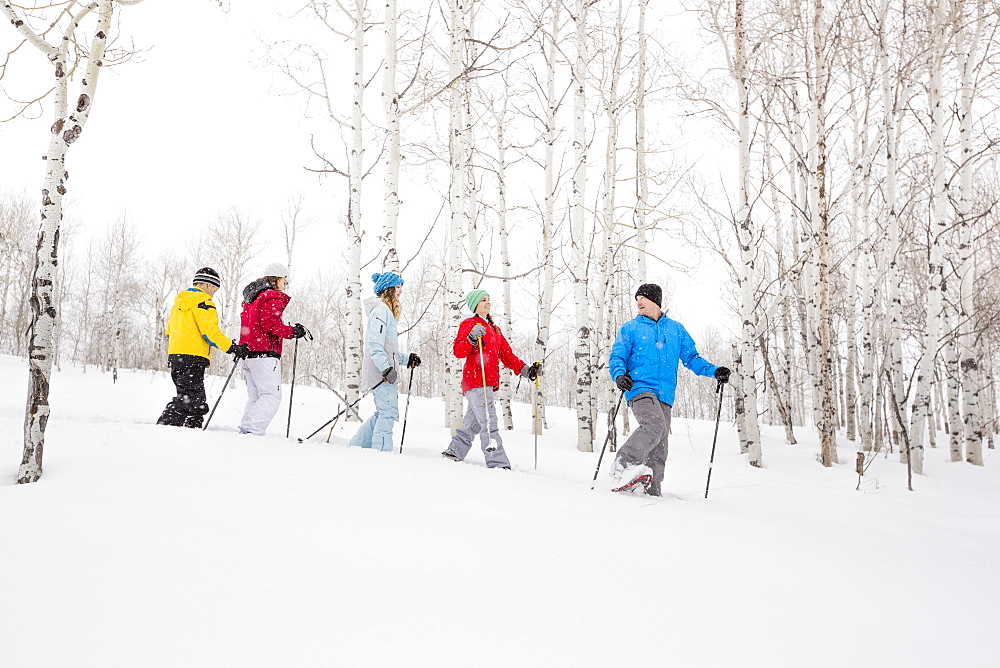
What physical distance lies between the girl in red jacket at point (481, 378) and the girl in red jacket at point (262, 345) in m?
1.58

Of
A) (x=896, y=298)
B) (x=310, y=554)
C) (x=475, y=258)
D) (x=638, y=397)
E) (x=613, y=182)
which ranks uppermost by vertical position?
(x=613, y=182)

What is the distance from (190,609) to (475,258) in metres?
9.84

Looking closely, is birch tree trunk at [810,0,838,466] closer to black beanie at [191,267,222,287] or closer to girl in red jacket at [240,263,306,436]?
girl in red jacket at [240,263,306,436]

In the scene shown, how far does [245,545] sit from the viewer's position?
6.88ft

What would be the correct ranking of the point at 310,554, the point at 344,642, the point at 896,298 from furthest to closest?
the point at 896,298, the point at 310,554, the point at 344,642

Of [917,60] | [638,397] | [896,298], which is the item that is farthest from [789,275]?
[638,397]

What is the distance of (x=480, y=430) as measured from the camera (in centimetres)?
525

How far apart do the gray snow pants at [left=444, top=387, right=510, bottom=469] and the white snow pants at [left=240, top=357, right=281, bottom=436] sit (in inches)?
67.8

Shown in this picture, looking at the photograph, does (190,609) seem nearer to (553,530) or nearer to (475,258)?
(553,530)

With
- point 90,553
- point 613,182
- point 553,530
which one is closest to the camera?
point 90,553

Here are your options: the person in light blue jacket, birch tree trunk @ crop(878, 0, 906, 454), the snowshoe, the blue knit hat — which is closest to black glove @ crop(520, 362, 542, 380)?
the person in light blue jacket

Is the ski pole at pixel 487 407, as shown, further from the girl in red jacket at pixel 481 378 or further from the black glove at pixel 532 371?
the black glove at pixel 532 371

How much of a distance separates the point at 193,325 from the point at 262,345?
2.85ft

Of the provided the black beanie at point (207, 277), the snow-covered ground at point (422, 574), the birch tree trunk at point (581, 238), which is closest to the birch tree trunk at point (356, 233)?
the black beanie at point (207, 277)
